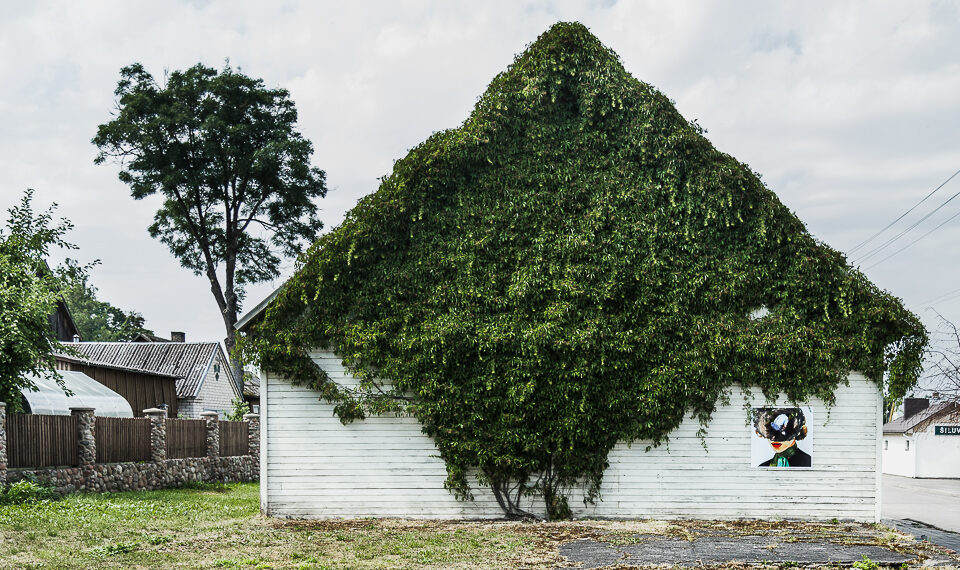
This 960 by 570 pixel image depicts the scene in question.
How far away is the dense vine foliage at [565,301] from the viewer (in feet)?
49.1

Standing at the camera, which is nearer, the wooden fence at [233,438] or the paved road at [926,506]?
the paved road at [926,506]

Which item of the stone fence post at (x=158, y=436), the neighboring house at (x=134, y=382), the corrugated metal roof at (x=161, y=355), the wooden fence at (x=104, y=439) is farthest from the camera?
the corrugated metal roof at (x=161, y=355)

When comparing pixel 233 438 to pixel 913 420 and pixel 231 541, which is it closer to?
pixel 231 541

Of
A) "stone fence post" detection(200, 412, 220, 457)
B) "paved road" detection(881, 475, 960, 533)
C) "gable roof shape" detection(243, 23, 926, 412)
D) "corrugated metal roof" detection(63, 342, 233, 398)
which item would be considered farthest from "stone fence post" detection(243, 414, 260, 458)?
"paved road" detection(881, 475, 960, 533)

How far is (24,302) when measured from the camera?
1752 cm

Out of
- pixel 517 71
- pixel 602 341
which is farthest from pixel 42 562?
pixel 517 71

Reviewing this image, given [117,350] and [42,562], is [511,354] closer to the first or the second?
[42,562]

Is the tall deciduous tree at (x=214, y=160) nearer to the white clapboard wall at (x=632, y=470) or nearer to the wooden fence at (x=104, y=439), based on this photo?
the wooden fence at (x=104, y=439)

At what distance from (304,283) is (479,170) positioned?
3.76 m

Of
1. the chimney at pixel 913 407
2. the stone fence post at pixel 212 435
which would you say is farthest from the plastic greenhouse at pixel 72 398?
the chimney at pixel 913 407

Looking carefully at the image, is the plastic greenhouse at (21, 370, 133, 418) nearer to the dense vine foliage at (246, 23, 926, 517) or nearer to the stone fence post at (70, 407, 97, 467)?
the stone fence post at (70, 407, 97, 467)

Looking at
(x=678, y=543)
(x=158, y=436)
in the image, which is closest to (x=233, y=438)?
(x=158, y=436)

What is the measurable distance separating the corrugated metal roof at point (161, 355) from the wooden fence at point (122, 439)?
19841 mm

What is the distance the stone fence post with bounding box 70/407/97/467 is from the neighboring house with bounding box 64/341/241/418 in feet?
68.7
